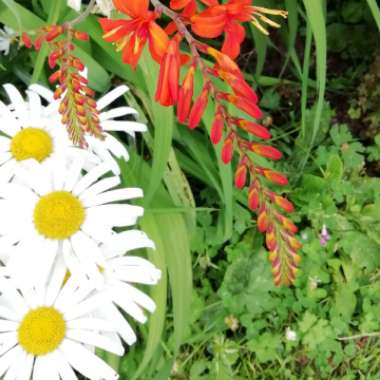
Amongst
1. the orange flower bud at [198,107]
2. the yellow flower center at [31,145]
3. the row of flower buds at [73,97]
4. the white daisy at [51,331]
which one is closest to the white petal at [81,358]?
the white daisy at [51,331]

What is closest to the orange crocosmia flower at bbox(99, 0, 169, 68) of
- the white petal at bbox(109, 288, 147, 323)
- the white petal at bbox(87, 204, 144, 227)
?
the white petal at bbox(87, 204, 144, 227)

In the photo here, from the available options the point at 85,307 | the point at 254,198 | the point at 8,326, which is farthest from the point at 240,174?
the point at 8,326

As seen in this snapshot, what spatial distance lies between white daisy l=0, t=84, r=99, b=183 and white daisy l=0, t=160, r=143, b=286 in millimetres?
37

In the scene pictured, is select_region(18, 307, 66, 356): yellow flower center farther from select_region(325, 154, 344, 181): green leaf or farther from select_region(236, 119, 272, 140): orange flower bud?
select_region(325, 154, 344, 181): green leaf

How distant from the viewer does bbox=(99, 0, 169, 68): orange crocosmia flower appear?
1.90 ft

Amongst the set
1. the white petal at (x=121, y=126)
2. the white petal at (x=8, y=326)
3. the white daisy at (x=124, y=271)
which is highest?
the white petal at (x=121, y=126)

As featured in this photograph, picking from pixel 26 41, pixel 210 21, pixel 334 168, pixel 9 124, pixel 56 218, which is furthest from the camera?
pixel 334 168

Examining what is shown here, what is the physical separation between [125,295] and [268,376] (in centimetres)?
63

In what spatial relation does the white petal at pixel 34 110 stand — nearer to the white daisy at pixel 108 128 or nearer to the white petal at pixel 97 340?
the white daisy at pixel 108 128

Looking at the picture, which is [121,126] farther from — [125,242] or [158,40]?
[158,40]

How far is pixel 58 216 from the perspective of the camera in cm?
93

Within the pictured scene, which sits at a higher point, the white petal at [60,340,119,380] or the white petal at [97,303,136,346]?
the white petal at [97,303,136,346]

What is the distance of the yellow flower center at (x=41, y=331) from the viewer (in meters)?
0.97

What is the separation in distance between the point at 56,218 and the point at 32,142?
17 cm
